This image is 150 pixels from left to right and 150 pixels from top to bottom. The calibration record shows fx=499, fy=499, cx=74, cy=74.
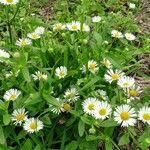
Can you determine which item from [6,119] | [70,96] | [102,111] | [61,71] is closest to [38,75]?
[61,71]

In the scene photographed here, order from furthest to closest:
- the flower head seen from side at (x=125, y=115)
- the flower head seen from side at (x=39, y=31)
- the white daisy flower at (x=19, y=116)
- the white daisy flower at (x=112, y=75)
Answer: the flower head seen from side at (x=39, y=31), the white daisy flower at (x=112, y=75), the white daisy flower at (x=19, y=116), the flower head seen from side at (x=125, y=115)

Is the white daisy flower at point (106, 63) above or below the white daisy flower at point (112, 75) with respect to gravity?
above

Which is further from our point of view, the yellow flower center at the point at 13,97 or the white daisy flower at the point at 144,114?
the yellow flower center at the point at 13,97

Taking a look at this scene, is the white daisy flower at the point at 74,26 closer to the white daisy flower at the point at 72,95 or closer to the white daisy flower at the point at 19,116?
the white daisy flower at the point at 72,95

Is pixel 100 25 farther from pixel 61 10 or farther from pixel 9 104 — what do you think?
pixel 9 104

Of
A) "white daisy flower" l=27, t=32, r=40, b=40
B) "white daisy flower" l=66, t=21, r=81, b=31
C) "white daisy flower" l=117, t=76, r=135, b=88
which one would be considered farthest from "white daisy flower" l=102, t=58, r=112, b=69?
"white daisy flower" l=27, t=32, r=40, b=40

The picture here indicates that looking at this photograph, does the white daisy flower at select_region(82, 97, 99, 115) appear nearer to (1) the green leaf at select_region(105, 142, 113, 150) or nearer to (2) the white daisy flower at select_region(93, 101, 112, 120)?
(2) the white daisy flower at select_region(93, 101, 112, 120)

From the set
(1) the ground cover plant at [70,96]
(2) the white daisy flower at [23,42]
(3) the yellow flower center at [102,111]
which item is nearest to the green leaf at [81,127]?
(1) the ground cover plant at [70,96]
